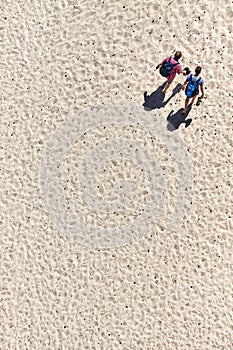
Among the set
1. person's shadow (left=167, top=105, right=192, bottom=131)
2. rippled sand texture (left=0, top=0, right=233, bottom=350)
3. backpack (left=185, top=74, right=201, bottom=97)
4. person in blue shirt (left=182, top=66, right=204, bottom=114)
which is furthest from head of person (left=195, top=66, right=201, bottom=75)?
person's shadow (left=167, top=105, right=192, bottom=131)

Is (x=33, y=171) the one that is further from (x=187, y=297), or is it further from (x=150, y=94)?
(x=187, y=297)

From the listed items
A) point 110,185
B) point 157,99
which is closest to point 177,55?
point 157,99

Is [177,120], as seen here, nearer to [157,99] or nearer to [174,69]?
[157,99]

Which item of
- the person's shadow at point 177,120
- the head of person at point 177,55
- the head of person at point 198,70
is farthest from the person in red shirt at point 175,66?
the person's shadow at point 177,120

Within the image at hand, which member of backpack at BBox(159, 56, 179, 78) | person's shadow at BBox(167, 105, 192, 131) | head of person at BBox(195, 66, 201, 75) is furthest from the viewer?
person's shadow at BBox(167, 105, 192, 131)

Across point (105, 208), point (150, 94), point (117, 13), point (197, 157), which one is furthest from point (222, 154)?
point (117, 13)

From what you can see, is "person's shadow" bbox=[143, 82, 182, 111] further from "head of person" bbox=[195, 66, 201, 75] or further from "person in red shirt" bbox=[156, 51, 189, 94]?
"head of person" bbox=[195, 66, 201, 75]

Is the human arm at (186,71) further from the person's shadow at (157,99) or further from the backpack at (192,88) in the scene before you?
the backpack at (192,88)
